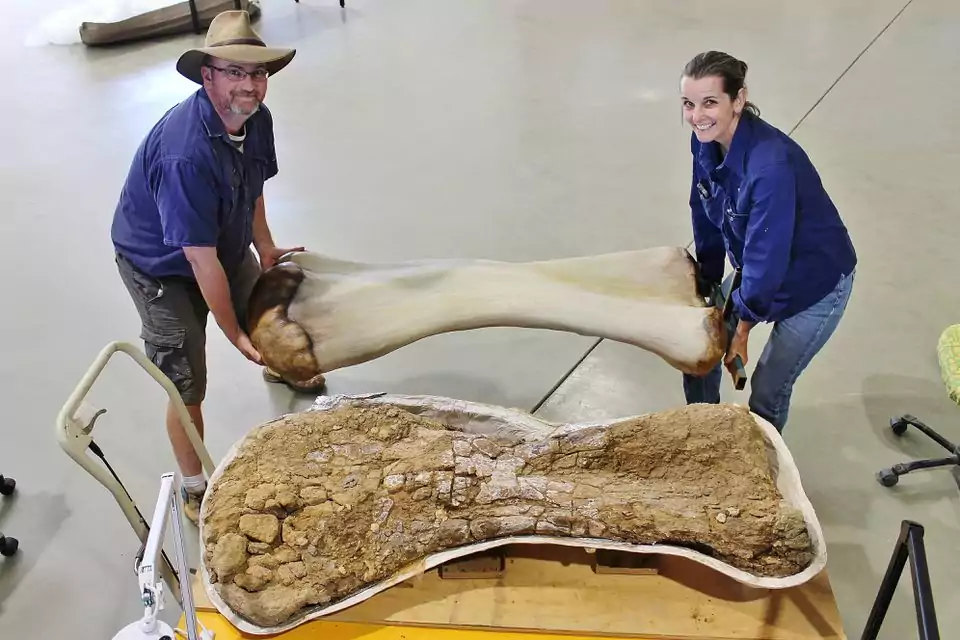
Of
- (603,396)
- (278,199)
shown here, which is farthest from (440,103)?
(603,396)

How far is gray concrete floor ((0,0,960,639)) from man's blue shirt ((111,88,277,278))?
102 centimetres

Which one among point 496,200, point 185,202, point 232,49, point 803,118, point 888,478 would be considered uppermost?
point 232,49

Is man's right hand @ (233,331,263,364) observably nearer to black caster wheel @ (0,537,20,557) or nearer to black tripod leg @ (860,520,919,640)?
black caster wheel @ (0,537,20,557)

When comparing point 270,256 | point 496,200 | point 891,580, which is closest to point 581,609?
point 891,580

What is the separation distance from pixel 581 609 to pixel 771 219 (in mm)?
1080

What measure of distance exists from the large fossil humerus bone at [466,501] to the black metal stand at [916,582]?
0.17 metres

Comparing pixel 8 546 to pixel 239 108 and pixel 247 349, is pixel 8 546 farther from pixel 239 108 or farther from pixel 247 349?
pixel 239 108

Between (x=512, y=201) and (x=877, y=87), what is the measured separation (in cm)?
282

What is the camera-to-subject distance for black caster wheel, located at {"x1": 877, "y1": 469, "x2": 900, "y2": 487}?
2693 mm

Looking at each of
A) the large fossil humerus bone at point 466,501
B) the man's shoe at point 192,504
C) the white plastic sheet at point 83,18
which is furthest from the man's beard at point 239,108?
the white plastic sheet at point 83,18

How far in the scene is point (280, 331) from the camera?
7.37 ft

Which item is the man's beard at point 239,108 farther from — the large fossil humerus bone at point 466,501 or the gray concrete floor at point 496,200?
the gray concrete floor at point 496,200

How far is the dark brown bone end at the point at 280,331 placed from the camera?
222cm

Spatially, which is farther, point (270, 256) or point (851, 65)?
point (851, 65)
